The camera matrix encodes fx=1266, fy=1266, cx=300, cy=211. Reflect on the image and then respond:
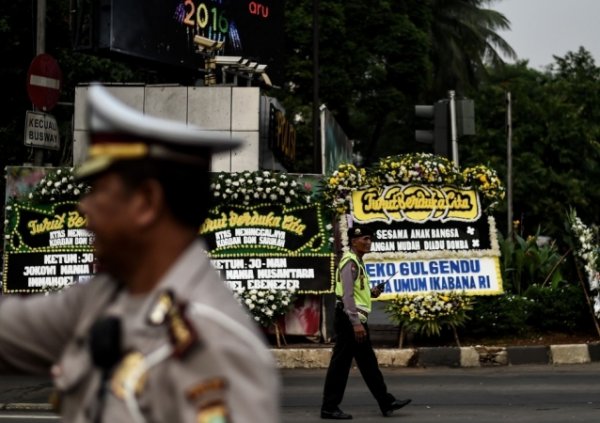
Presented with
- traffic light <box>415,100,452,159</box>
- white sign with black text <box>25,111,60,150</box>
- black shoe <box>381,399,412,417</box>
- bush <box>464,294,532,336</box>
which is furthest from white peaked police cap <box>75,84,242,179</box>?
traffic light <box>415,100,452,159</box>

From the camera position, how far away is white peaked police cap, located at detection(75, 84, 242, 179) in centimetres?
218

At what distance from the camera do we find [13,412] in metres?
11.3

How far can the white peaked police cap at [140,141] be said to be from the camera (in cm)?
218

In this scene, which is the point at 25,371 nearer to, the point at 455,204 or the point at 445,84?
the point at 455,204

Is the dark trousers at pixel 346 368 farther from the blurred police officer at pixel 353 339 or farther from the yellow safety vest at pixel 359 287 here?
the yellow safety vest at pixel 359 287

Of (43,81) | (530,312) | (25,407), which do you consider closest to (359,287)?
(25,407)

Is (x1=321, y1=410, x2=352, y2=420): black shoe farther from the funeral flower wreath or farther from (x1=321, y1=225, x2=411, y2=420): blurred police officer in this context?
the funeral flower wreath

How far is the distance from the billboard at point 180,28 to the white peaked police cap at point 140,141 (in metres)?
16.4

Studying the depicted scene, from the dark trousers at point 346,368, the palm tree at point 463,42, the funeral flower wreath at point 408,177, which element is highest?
the palm tree at point 463,42

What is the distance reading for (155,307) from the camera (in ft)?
6.89

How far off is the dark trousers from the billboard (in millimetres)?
8643

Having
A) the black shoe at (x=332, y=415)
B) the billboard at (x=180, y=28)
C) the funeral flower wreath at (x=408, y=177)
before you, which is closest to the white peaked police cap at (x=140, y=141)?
the black shoe at (x=332, y=415)

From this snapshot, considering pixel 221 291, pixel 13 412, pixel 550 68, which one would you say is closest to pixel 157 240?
pixel 221 291

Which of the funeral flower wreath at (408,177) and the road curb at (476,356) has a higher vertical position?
the funeral flower wreath at (408,177)
